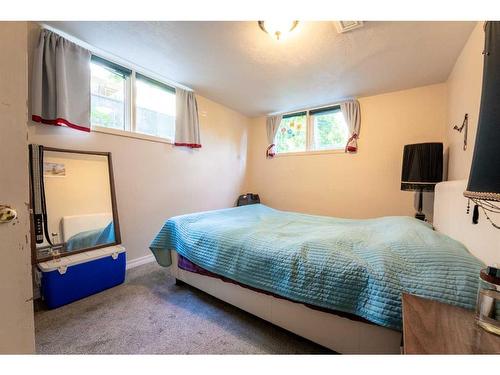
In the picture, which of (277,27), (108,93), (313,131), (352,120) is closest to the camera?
(277,27)

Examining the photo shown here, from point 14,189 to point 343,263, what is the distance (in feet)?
4.46

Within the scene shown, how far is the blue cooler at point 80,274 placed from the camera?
5.49 ft

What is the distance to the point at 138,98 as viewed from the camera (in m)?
2.58

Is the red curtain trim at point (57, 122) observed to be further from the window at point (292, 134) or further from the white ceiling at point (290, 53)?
the window at point (292, 134)

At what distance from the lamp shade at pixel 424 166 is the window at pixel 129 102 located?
9.69 feet

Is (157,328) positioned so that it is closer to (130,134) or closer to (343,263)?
(343,263)

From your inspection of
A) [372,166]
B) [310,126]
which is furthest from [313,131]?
[372,166]

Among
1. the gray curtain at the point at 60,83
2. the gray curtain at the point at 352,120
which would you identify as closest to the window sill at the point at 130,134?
the gray curtain at the point at 60,83

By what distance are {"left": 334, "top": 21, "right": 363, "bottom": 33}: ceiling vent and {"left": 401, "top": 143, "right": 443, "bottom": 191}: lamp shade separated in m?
1.39

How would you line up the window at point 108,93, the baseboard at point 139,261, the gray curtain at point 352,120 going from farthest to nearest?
the gray curtain at point 352,120, the baseboard at point 139,261, the window at point 108,93

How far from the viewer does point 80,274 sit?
1.82 m

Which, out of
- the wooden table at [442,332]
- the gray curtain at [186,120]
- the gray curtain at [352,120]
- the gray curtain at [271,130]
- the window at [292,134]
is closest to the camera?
the wooden table at [442,332]

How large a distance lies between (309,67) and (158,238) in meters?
2.46

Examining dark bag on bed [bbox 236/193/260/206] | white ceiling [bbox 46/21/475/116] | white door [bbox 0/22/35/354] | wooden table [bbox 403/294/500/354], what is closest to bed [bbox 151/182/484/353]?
wooden table [bbox 403/294/500/354]
